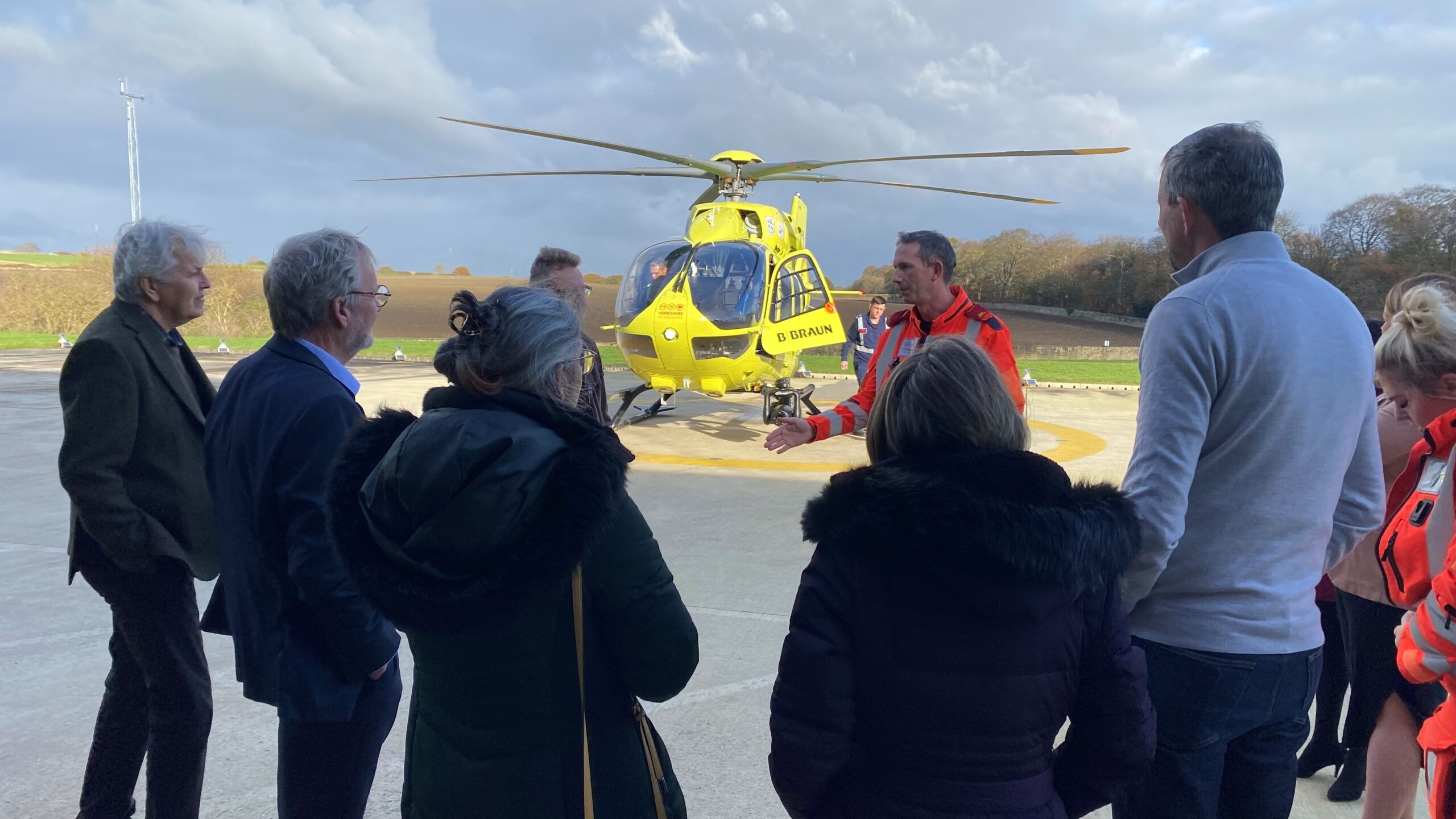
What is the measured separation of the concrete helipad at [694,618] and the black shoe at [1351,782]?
0.05 meters

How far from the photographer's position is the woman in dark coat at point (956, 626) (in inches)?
53.8

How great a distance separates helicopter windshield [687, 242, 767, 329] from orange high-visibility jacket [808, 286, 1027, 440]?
4707 mm

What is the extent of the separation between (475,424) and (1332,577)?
2.66m

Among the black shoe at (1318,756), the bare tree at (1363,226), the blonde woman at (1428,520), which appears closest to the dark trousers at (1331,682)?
the black shoe at (1318,756)

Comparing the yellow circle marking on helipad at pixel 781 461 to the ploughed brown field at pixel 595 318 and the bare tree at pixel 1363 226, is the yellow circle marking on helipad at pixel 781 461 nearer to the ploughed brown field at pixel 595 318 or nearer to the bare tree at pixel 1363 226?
the ploughed brown field at pixel 595 318

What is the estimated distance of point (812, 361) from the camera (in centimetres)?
2156

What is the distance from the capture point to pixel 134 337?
249cm

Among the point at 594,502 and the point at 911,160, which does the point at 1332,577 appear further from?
the point at 911,160

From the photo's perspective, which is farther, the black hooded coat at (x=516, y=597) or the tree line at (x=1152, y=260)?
the tree line at (x=1152, y=260)

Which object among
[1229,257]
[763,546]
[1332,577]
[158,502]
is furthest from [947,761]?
[763,546]

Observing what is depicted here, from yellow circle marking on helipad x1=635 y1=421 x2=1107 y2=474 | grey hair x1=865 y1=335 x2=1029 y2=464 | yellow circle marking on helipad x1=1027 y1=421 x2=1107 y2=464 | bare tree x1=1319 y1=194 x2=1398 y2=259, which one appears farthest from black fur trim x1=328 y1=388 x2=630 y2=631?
bare tree x1=1319 y1=194 x2=1398 y2=259

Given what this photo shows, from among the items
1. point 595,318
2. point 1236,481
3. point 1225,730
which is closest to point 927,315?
point 1236,481

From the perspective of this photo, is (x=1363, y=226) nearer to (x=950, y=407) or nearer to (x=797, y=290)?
(x=797, y=290)

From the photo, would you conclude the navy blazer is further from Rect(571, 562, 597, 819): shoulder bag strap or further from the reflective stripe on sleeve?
the reflective stripe on sleeve
